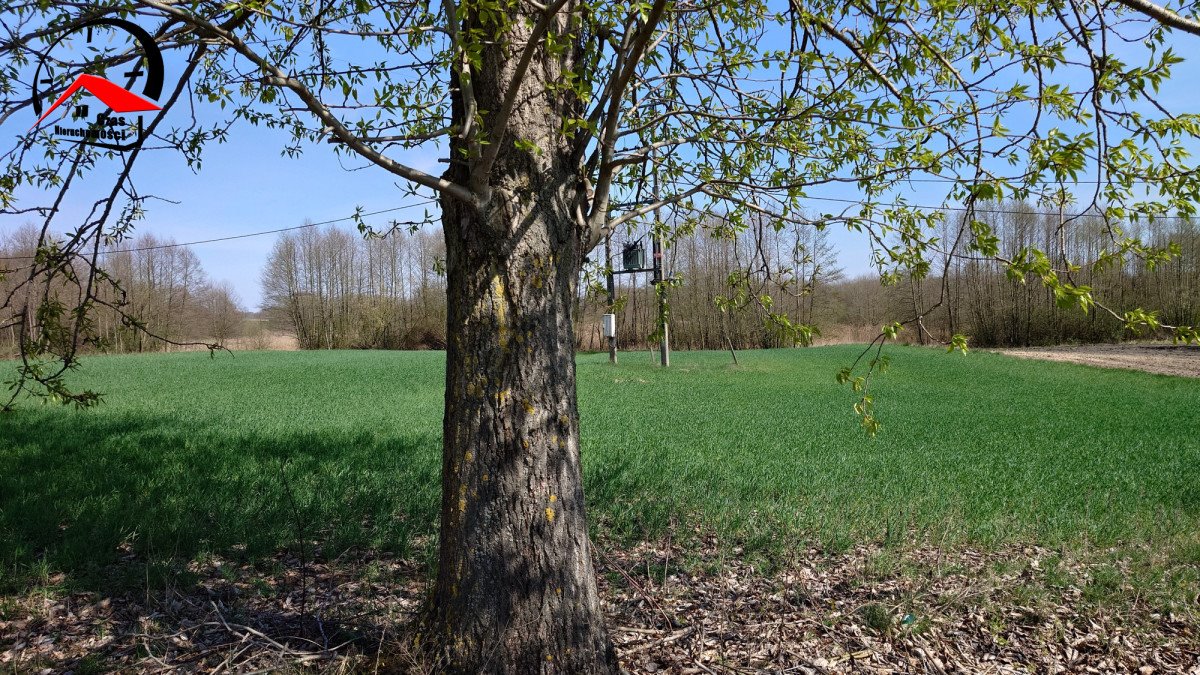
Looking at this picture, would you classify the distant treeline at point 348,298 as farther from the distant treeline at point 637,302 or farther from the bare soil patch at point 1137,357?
the bare soil patch at point 1137,357

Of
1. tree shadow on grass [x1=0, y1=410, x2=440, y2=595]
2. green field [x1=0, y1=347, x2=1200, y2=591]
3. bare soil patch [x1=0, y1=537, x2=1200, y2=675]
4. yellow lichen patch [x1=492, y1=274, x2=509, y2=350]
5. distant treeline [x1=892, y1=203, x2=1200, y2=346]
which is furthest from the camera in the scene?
distant treeline [x1=892, y1=203, x2=1200, y2=346]

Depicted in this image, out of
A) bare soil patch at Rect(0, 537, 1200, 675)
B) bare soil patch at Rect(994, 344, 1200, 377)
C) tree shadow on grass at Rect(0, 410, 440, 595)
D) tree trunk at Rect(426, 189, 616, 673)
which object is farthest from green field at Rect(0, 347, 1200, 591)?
bare soil patch at Rect(994, 344, 1200, 377)

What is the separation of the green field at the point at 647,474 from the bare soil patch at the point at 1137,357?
944 centimetres

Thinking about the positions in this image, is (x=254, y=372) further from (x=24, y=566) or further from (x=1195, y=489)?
(x=1195, y=489)

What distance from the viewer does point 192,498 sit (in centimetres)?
518

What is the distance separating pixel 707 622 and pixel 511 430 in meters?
1.54

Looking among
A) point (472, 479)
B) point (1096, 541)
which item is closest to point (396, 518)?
point (472, 479)

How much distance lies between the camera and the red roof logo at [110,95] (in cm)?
355

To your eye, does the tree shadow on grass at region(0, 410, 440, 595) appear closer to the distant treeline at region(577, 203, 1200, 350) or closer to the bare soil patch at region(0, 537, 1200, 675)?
the bare soil patch at region(0, 537, 1200, 675)

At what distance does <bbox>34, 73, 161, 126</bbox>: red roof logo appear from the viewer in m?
3.55

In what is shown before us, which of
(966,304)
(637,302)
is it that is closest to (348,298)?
A: (637,302)

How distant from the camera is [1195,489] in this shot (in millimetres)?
6137

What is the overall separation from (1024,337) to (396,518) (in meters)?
37.6

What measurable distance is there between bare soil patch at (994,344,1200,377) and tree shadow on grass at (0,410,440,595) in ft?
69.6
